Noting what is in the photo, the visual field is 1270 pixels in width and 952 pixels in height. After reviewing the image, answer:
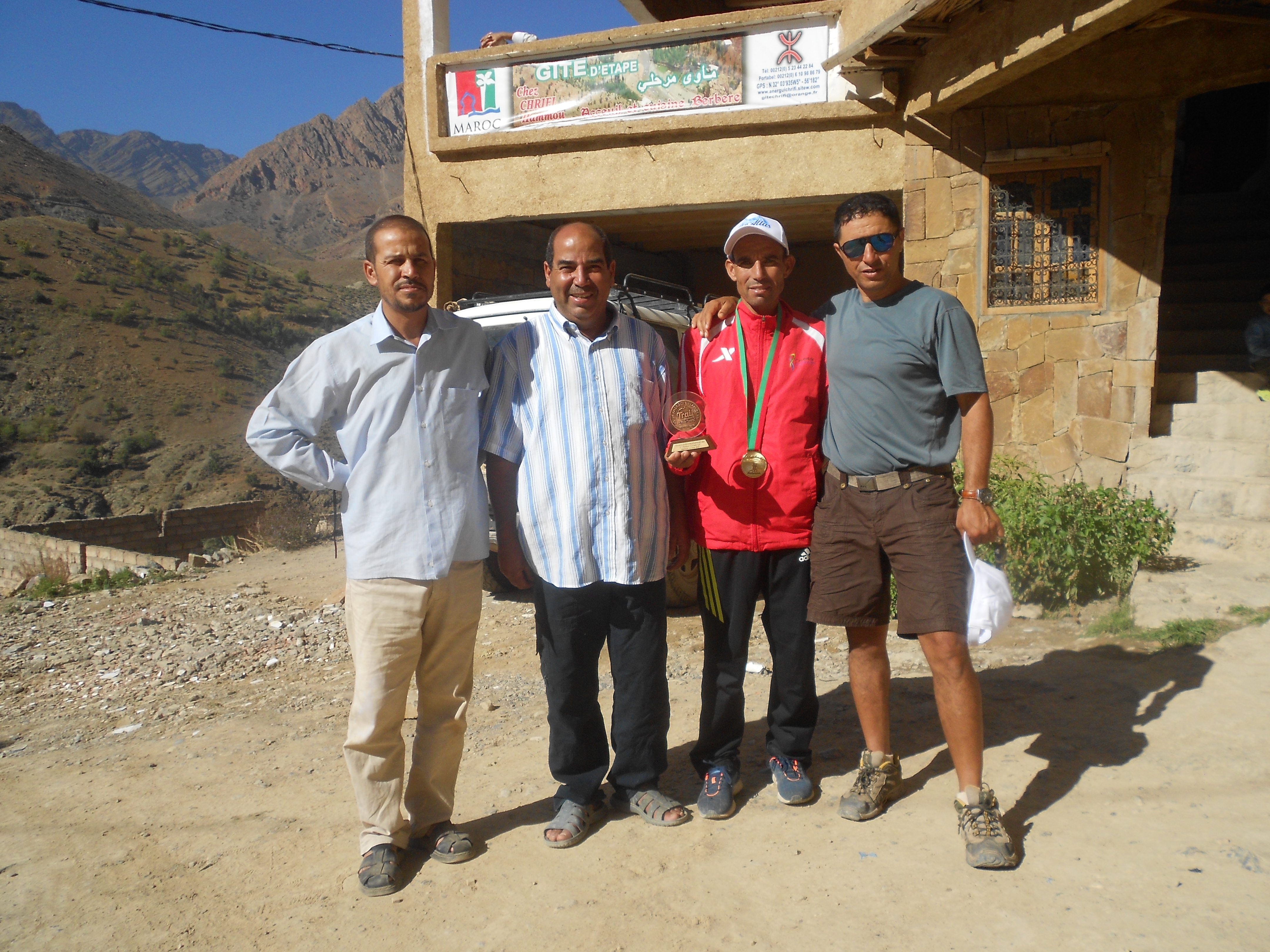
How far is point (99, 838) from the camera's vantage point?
121 inches

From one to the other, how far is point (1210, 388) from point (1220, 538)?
1318mm

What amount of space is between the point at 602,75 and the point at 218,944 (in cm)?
698

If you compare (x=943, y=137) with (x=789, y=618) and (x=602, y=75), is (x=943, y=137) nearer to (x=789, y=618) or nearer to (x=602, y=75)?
(x=602, y=75)

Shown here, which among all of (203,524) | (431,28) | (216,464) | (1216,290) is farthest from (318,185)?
(1216,290)

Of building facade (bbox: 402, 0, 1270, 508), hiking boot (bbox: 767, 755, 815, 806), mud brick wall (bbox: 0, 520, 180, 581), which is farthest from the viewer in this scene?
mud brick wall (bbox: 0, 520, 180, 581)

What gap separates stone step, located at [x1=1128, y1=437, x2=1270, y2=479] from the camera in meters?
5.46

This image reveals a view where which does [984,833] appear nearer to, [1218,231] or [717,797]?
[717,797]

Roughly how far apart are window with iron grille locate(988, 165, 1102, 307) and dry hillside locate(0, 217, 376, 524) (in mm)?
10273

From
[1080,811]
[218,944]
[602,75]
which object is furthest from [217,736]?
[602,75]

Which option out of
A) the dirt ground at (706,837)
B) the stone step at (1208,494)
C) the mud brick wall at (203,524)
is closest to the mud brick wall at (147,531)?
the mud brick wall at (203,524)

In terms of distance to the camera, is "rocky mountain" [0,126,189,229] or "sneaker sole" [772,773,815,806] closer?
"sneaker sole" [772,773,815,806]

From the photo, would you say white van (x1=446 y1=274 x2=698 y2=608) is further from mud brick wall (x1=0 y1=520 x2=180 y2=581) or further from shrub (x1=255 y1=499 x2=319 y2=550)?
mud brick wall (x1=0 y1=520 x2=180 y2=581)

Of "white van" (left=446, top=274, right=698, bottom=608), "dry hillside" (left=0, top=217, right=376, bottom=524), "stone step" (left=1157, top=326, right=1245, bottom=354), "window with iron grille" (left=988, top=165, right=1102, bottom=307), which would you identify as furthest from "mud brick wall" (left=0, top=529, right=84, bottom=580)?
"stone step" (left=1157, top=326, right=1245, bottom=354)

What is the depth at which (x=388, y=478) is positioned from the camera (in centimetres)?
260
